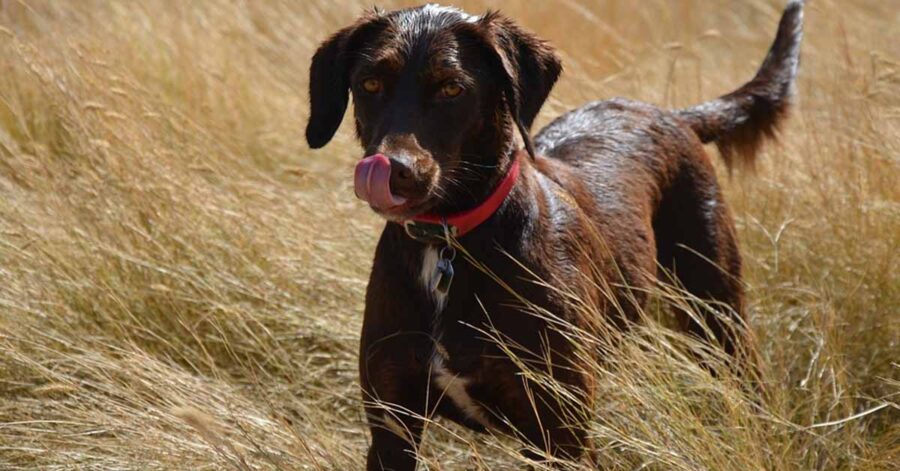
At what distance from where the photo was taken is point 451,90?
3.53 metres

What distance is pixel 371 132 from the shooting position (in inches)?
142

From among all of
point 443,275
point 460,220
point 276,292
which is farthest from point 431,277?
point 276,292

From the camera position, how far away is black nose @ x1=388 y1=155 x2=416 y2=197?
329 centimetres

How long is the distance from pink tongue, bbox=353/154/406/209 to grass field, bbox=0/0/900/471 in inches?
26.0

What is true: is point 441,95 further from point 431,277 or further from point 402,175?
point 431,277

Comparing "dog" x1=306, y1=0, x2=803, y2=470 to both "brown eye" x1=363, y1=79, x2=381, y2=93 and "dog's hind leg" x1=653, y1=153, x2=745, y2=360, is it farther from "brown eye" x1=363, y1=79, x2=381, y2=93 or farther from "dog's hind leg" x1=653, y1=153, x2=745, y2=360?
"dog's hind leg" x1=653, y1=153, x2=745, y2=360

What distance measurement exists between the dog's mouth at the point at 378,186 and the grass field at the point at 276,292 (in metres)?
0.66

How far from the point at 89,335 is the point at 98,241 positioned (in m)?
0.47

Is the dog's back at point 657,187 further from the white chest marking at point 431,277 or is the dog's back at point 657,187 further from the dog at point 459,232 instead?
the white chest marking at point 431,277

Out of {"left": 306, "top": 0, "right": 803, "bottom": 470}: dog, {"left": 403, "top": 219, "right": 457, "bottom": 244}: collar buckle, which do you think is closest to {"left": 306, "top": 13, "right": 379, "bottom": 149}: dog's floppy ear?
{"left": 306, "top": 0, "right": 803, "bottom": 470}: dog

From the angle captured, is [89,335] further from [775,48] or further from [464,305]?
[775,48]

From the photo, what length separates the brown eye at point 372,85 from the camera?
359 centimetres

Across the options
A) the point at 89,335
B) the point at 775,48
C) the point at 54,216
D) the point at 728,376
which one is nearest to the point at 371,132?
the point at 728,376

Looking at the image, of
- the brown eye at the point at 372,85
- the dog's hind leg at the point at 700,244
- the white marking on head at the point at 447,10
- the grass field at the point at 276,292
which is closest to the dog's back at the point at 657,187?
the dog's hind leg at the point at 700,244
